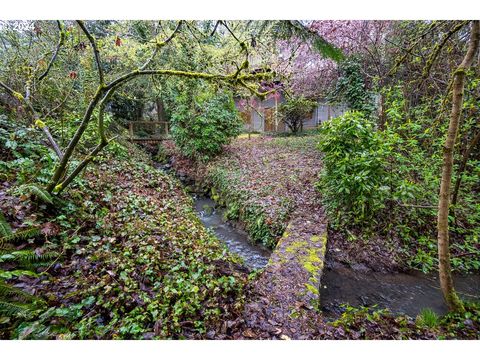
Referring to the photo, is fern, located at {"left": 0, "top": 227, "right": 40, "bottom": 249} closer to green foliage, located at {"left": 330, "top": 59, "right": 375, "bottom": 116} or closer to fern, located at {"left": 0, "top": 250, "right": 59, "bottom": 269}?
fern, located at {"left": 0, "top": 250, "right": 59, "bottom": 269}

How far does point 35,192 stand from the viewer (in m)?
2.98

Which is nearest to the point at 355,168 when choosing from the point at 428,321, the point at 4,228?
the point at 428,321

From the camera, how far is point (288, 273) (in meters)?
3.27

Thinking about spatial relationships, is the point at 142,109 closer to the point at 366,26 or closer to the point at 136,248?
the point at 366,26

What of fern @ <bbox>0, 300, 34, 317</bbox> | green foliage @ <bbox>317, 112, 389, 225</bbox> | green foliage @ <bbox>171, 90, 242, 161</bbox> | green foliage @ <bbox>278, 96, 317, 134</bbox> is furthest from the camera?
green foliage @ <bbox>278, 96, 317, 134</bbox>

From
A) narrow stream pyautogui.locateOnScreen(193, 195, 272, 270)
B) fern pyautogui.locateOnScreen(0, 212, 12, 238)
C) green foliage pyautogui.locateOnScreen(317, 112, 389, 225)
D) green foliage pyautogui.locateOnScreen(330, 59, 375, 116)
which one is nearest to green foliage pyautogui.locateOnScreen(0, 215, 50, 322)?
fern pyautogui.locateOnScreen(0, 212, 12, 238)

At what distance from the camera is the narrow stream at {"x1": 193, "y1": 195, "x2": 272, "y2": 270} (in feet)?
15.3

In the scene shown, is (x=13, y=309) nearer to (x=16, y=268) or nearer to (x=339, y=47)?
(x=16, y=268)

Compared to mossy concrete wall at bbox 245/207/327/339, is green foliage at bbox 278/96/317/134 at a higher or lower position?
higher

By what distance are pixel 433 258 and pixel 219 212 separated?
193 inches

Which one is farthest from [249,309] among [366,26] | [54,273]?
[366,26]

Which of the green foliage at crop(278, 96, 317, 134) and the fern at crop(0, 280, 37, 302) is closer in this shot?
the fern at crop(0, 280, 37, 302)

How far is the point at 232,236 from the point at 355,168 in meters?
3.05

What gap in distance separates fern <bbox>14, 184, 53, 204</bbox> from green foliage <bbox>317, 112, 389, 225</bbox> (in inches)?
178
